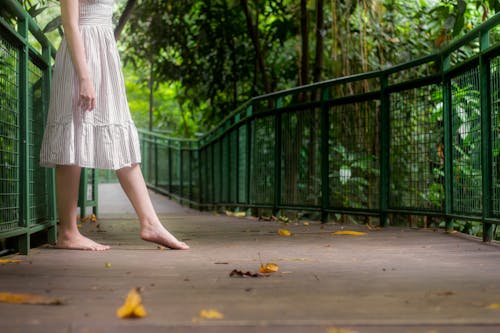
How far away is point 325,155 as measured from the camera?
20.7 feet

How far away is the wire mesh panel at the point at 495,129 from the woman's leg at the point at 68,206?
2178 mm

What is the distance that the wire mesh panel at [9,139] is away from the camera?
343 centimetres

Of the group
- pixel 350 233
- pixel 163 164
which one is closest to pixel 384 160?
pixel 350 233

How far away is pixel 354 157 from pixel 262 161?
1831 mm

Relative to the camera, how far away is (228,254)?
12.3ft

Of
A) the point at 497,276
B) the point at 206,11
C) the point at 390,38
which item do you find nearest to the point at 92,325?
the point at 497,276

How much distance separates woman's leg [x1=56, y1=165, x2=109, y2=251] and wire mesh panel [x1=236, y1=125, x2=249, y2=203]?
180 inches

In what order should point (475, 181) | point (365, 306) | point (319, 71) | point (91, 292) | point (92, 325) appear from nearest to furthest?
point (92, 325)
point (365, 306)
point (91, 292)
point (475, 181)
point (319, 71)

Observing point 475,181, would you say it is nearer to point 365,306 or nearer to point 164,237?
point 164,237

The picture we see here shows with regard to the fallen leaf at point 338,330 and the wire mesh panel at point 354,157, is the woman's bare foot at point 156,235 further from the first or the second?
the wire mesh panel at point 354,157

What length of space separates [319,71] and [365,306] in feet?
21.6

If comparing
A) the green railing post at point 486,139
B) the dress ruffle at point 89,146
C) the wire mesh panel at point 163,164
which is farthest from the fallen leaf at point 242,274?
the wire mesh panel at point 163,164

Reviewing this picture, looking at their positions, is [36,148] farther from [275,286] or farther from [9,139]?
[275,286]

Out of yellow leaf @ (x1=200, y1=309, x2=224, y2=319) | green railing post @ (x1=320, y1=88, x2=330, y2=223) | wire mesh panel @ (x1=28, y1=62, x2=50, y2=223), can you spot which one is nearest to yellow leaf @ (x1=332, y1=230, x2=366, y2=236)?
green railing post @ (x1=320, y1=88, x2=330, y2=223)
